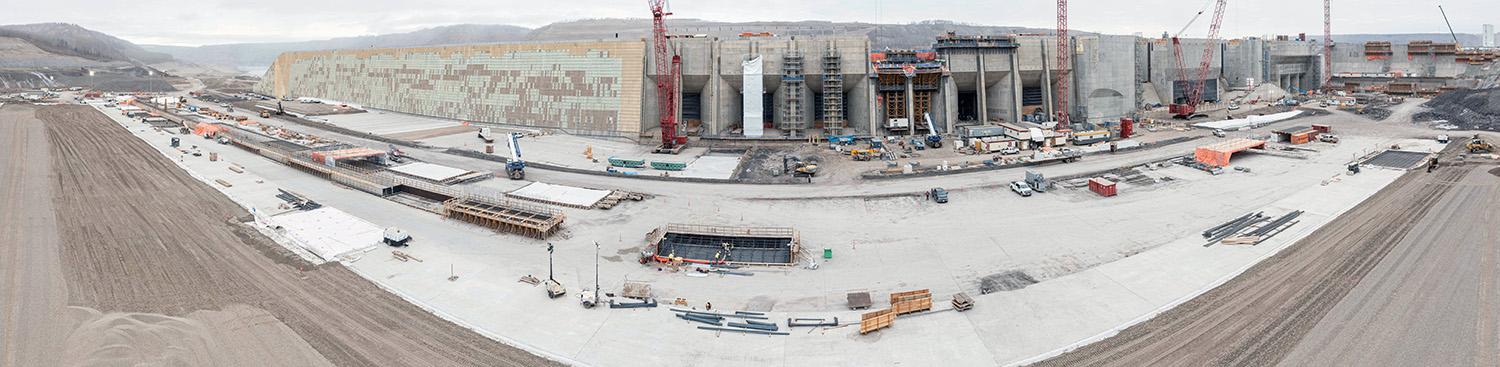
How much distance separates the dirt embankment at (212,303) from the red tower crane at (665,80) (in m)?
34.0

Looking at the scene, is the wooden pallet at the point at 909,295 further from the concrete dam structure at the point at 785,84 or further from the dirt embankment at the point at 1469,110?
the dirt embankment at the point at 1469,110

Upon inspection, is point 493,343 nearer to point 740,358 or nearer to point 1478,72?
point 740,358

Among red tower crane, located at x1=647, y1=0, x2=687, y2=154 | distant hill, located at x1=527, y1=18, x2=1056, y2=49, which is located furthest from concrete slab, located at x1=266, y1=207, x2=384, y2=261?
distant hill, located at x1=527, y1=18, x2=1056, y2=49

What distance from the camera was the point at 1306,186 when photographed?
46094 mm

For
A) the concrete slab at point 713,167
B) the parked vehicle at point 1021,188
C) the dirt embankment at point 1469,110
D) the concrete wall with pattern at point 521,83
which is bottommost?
the parked vehicle at point 1021,188

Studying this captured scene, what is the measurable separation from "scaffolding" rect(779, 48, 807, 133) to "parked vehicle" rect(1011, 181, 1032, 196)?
26.8m

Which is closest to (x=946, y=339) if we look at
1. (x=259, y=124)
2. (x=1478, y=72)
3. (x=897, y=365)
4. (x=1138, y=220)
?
(x=897, y=365)

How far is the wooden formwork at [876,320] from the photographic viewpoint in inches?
965

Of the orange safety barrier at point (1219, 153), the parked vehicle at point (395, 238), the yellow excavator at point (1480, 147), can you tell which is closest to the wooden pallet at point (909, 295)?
the parked vehicle at point (395, 238)

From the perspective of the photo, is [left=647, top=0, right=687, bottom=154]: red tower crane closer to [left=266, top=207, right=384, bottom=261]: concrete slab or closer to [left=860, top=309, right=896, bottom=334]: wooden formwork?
[left=266, top=207, right=384, bottom=261]: concrete slab

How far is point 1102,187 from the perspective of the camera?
1780 inches

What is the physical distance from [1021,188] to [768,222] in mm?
17769

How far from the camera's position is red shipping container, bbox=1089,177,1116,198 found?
45.1m

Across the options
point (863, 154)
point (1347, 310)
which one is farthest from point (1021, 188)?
point (1347, 310)
